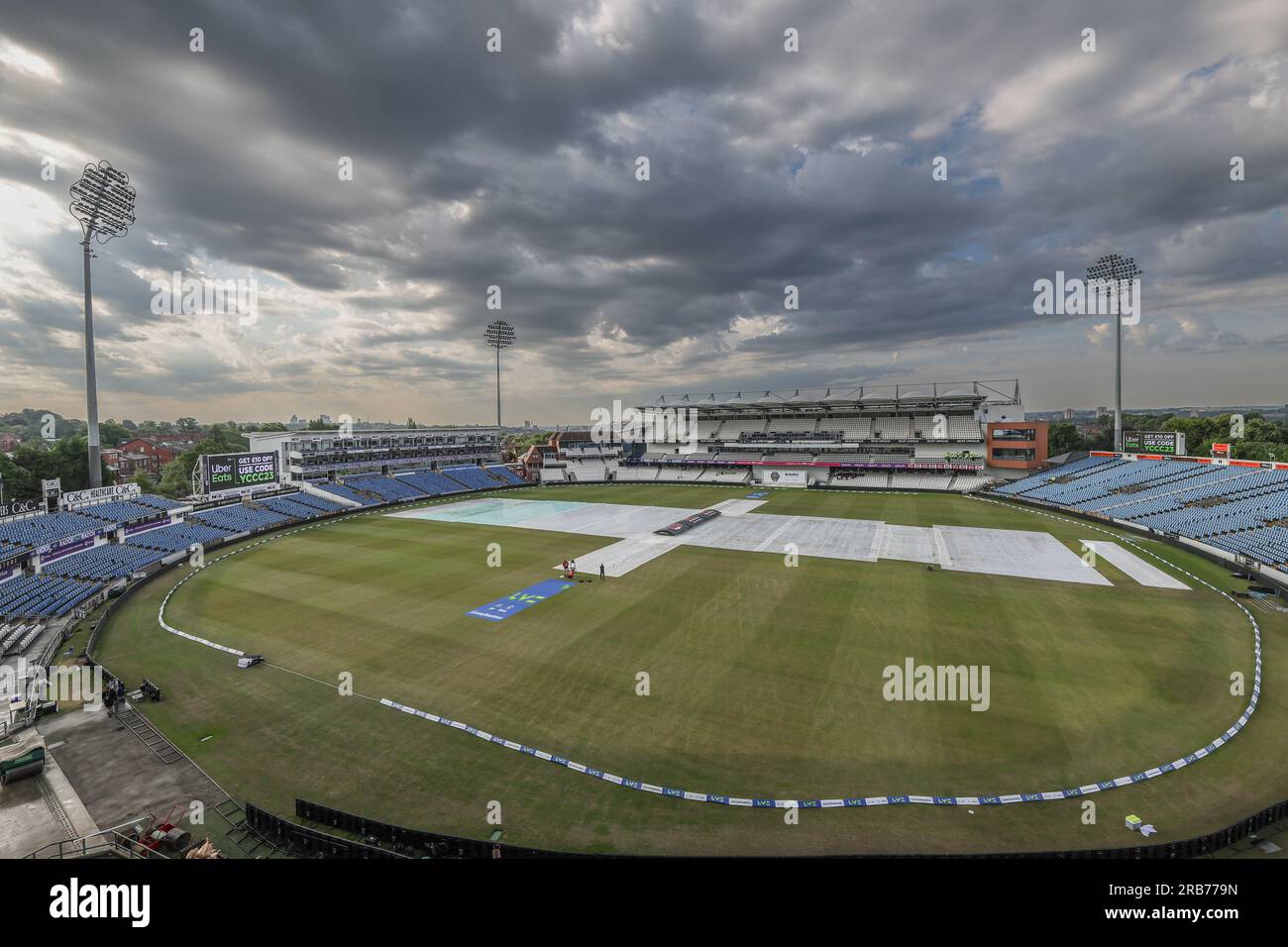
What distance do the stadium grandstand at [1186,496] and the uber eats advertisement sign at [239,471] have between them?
79.4 m

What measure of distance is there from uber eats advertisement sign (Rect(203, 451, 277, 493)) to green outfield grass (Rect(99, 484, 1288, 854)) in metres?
21.8

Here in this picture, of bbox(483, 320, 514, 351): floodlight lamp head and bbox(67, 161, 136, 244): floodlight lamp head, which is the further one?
bbox(483, 320, 514, 351): floodlight lamp head

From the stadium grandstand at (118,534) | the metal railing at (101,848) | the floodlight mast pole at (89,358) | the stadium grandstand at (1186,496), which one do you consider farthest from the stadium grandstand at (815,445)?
the metal railing at (101,848)

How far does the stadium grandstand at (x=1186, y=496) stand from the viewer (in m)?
35.0

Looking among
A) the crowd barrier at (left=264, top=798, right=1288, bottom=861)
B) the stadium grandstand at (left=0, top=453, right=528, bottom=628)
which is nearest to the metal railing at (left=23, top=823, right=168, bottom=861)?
the crowd barrier at (left=264, top=798, right=1288, bottom=861)

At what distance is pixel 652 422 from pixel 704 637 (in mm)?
82692

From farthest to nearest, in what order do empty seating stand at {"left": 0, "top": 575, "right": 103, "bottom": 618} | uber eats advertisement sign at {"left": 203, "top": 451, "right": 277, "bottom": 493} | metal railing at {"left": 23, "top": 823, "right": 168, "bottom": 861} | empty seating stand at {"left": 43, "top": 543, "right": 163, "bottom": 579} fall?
uber eats advertisement sign at {"left": 203, "top": 451, "right": 277, "bottom": 493} < empty seating stand at {"left": 43, "top": 543, "right": 163, "bottom": 579} < empty seating stand at {"left": 0, "top": 575, "right": 103, "bottom": 618} < metal railing at {"left": 23, "top": 823, "right": 168, "bottom": 861}

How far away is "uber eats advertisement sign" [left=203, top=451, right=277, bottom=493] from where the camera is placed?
5152cm

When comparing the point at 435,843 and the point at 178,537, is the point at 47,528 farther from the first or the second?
the point at 435,843

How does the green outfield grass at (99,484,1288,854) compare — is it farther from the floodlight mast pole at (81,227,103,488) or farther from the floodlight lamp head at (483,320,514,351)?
the floodlight lamp head at (483,320,514,351)
